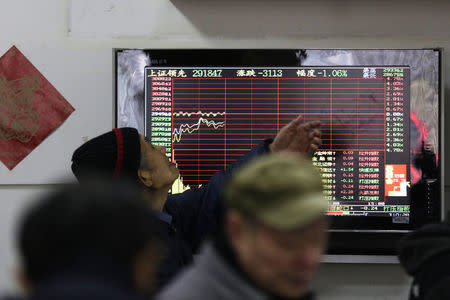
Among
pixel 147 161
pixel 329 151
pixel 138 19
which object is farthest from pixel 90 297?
pixel 138 19

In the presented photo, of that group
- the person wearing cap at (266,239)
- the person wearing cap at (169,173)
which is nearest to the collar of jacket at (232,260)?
the person wearing cap at (266,239)

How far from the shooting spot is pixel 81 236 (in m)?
0.68

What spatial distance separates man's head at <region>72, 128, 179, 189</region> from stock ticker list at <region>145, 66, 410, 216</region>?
1.40ft


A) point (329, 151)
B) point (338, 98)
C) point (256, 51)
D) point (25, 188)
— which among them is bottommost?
point (25, 188)

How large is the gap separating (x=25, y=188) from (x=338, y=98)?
1613 mm

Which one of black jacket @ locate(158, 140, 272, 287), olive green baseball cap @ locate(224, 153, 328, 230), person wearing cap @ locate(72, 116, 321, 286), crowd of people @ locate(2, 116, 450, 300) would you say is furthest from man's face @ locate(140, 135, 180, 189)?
olive green baseball cap @ locate(224, 153, 328, 230)

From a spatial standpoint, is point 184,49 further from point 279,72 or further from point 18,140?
point 18,140

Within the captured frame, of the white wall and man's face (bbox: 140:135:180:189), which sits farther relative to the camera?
the white wall

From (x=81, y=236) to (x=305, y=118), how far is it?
185 centimetres

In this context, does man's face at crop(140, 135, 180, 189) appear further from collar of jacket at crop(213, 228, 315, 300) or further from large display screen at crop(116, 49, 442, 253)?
collar of jacket at crop(213, 228, 315, 300)

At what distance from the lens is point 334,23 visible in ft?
8.09

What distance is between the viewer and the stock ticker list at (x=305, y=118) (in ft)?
7.79

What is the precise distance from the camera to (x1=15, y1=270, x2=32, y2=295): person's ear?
70 centimetres

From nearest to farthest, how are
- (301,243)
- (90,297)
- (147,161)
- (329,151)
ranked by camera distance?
(90,297)
(301,243)
(147,161)
(329,151)
